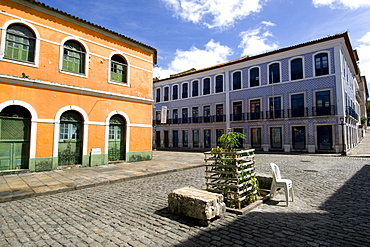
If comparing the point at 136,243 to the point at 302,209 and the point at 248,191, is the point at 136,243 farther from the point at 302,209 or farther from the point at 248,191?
the point at 302,209

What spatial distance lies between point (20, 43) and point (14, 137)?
3915 millimetres

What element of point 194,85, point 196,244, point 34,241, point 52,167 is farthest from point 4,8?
point 194,85

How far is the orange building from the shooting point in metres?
8.48

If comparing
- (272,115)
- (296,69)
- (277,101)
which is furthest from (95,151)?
(296,69)

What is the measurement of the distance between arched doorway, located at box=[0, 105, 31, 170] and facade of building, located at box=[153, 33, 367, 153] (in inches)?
638

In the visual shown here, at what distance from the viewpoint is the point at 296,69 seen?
20094 millimetres

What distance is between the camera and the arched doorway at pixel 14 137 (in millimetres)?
8242

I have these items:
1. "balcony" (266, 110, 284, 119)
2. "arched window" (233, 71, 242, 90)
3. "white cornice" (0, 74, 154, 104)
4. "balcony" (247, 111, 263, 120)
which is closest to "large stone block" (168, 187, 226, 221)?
"white cornice" (0, 74, 154, 104)

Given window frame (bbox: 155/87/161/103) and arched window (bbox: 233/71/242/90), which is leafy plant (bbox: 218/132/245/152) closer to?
arched window (bbox: 233/71/242/90)

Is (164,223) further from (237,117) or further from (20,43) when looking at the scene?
(237,117)

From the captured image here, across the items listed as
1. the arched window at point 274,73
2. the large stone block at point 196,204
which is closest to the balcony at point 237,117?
the arched window at point 274,73

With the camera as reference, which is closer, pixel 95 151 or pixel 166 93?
pixel 95 151

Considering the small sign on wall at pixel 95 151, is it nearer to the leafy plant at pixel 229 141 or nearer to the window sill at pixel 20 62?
the window sill at pixel 20 62

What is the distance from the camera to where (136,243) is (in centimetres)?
309
